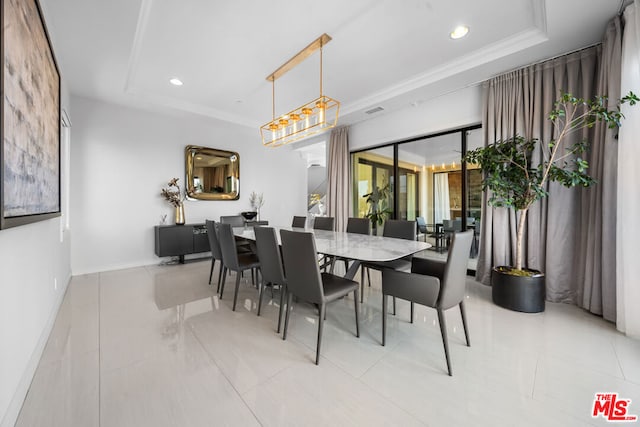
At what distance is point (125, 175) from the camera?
4.27 metres

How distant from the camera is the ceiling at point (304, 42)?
222cm

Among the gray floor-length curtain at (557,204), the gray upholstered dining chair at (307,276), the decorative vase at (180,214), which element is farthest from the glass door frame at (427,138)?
the decorative vase at (180,214)

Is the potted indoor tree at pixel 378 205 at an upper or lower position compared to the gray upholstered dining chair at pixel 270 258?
upper

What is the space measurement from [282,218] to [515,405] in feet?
18.4

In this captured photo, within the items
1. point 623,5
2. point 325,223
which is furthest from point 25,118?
point 623,5

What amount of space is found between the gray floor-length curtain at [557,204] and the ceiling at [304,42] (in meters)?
0.21

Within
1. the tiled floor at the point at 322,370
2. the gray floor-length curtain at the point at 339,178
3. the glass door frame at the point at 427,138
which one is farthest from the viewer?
the gray floor-length curtain at the point at 339,178

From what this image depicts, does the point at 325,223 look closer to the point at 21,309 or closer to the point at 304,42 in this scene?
the point at 304,42

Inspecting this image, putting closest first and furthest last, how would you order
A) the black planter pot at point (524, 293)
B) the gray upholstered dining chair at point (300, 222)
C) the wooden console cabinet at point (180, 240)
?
the black planter pot at point (524, 293), the gray upholstered dining chair at point (300, 222), the wooden console cabinet at point (180, 240)

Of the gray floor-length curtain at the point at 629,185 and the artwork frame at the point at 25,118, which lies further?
the gray floor-length curtain at the point at 629,185

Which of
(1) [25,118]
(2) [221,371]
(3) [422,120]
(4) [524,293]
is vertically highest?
(3) [422,120]

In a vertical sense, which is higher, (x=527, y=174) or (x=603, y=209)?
(x=527, y=174)

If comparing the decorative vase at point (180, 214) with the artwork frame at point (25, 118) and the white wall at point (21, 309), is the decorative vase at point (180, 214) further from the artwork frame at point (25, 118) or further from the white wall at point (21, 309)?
the artwork frame at point (25, 118)

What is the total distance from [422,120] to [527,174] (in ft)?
6.23
